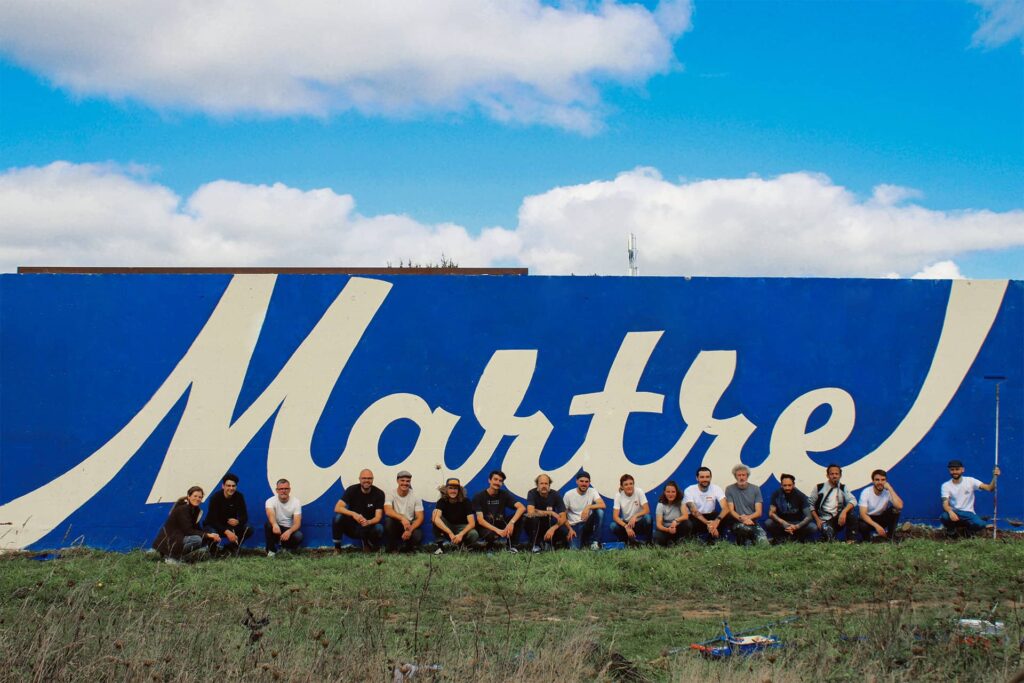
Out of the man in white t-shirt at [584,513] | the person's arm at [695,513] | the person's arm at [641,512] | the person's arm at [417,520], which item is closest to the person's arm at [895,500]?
the person's arm at [695,513]

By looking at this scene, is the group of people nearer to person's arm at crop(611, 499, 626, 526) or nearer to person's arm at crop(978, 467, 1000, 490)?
person's arm at crop(611, 499, 626, 526)

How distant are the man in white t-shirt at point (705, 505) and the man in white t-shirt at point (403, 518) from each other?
3.34 meters

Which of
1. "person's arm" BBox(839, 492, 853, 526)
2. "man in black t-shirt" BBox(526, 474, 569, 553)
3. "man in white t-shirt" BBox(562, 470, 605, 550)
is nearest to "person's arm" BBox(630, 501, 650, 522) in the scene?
"man in white t-shirt" BBox(562, 470, 605, 550)

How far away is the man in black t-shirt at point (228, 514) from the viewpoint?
11914 millimetres

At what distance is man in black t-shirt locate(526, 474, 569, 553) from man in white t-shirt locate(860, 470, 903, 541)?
12.4 ft

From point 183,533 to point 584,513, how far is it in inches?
187

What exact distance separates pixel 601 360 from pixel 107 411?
21.2ft

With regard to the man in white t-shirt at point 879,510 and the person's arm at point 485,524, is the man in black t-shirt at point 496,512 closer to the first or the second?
the person's arm at point 485,524

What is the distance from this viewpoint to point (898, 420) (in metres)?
13.4

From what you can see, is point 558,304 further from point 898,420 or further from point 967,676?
point 967,676

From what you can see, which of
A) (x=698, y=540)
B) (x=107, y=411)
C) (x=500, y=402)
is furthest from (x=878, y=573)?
(x=107, y=411)

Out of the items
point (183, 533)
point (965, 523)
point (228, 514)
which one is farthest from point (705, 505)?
point (183, 533)

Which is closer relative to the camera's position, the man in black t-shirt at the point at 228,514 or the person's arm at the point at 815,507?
the man in black t-shirt at the point at 228,514

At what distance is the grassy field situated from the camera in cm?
597
